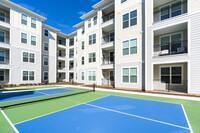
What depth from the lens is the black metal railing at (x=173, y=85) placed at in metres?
10.6

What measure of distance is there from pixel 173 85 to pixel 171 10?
9.35 m

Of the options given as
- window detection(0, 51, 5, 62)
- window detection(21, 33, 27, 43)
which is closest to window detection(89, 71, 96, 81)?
window detection(21, 33, 27, 43)

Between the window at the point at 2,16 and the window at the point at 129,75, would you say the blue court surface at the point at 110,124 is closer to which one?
the window at the point at 129,75

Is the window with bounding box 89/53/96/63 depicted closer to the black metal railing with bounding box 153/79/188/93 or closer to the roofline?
the black metal railing with bounding box 153/79/188/93

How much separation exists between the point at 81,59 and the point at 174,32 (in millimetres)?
18539

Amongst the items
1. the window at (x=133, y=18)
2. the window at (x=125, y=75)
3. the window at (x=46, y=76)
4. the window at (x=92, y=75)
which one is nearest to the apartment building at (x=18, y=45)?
the window at (x=46, y=76)

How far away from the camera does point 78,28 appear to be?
976 inches

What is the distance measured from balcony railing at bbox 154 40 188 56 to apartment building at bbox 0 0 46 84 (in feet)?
77.5

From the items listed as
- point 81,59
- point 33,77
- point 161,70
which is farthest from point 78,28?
point 161,70

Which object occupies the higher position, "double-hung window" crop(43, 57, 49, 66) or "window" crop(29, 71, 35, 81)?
"double-hung window" crop(43, 57, 49, 66)

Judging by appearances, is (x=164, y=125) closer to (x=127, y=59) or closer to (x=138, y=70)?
(x=138, y=70)

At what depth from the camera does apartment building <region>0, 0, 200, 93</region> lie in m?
10.4

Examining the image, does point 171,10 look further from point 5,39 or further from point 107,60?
point 5,39

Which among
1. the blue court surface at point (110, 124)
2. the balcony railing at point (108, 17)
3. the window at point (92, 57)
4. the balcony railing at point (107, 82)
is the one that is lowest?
the balcony railing at point (107, 82)
